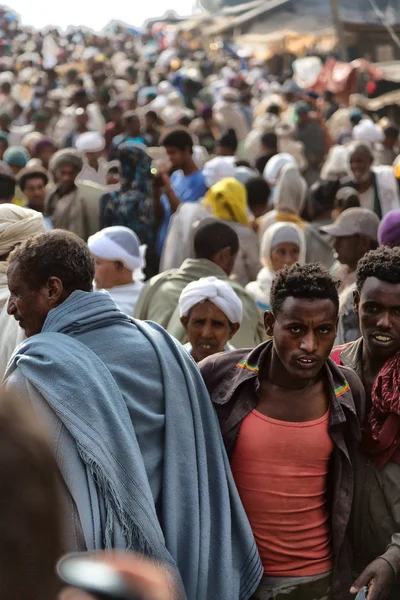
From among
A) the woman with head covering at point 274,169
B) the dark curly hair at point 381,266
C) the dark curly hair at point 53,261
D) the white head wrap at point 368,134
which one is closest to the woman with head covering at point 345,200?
the woman with head covering at point 274,169

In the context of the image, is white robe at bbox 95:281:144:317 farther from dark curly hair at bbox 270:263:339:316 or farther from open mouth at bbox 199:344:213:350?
dark curly hair at bbox 270:263:339:316

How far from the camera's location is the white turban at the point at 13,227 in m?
4.38

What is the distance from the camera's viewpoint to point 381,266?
3.56 meters

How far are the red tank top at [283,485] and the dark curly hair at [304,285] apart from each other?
1.11ft

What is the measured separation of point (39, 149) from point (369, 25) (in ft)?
68.4

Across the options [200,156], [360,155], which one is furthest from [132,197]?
[200,156]

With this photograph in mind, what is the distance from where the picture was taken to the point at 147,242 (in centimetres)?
785

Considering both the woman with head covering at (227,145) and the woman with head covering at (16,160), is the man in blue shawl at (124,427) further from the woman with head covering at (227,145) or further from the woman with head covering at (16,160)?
the woman with head covering at (227,145)

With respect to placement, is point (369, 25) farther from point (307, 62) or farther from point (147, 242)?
point (147, 242)

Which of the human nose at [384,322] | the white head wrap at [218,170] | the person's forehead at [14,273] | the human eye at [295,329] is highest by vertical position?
the person's forehead at [14,273]

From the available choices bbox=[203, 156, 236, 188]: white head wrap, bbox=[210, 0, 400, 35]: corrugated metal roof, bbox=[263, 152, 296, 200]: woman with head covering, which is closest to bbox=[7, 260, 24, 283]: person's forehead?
bbox=[203, 156, 236, 188]: white head wrap

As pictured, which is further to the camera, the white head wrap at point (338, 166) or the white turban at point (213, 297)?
the white head wrap at point (338, 166)

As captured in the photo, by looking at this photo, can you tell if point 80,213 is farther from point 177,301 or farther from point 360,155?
point 177,301

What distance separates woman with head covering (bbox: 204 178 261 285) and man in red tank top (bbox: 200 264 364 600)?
13.1 ft
